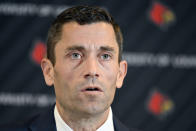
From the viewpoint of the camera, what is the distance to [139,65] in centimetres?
356

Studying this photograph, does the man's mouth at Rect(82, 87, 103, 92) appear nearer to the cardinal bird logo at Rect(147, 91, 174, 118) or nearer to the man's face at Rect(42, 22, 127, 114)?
the man's face at Rect(42, 22, 127, 114)

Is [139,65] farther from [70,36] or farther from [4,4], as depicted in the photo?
[70,36]

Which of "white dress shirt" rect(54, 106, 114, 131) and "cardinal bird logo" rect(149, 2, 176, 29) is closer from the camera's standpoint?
"white dress shirt" rect(54, 106, 114, 131)

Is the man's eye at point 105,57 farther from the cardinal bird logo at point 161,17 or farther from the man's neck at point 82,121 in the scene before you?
the cardinal bird logo at point 161,17

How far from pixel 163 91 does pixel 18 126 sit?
5.93ft

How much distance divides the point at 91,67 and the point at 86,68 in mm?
25

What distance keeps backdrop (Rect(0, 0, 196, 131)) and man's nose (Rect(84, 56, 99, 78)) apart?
159cm

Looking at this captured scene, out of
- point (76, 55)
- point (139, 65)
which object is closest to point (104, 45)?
point (76, 55)

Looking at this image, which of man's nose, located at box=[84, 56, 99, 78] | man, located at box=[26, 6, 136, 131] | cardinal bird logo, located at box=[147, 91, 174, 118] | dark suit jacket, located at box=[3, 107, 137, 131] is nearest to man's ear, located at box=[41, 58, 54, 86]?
man, located at box=[26, 6, 136, 131]

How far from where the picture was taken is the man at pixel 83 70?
1930 mm

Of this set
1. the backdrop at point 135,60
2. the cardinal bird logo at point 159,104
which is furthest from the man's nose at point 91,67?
the cardinal bird logo at point 159,104

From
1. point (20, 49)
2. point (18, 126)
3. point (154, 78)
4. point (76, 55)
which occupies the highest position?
point (76, 55)

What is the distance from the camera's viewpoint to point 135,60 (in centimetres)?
354

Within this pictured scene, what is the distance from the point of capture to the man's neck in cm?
206
